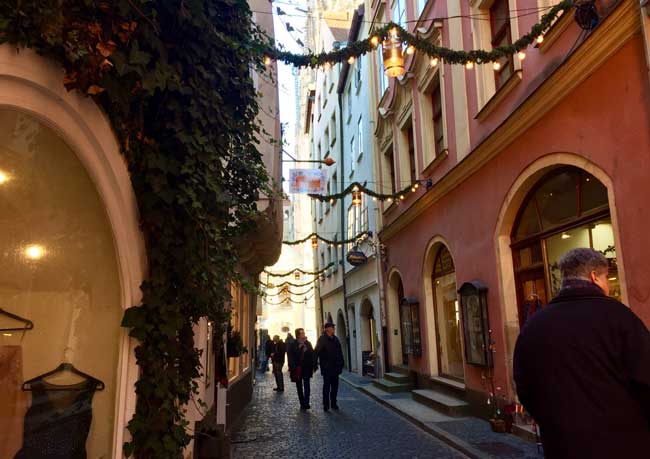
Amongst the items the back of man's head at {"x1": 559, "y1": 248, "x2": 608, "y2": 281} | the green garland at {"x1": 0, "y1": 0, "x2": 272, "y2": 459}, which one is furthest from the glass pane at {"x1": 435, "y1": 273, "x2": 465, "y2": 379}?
the back of man's head at {"x1": 559, "y1": 248, "x2": 608, "y2": 281}

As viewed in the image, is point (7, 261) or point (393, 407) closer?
point (7, 261)

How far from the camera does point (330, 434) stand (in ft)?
30.3

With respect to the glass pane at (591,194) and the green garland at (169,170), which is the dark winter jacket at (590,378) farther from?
the glass pane at (591,194)

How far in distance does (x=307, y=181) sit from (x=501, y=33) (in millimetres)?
7210

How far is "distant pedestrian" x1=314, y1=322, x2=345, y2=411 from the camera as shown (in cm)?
1203

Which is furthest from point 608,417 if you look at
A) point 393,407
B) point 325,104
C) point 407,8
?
point 325,104

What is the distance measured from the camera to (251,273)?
15344 mm

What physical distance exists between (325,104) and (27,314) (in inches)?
1204

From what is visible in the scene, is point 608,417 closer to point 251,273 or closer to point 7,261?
point 7,261

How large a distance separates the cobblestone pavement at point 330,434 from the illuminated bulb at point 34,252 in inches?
192

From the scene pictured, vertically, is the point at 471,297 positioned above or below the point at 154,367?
above

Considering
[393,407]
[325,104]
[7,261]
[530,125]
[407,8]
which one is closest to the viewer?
[7,261]

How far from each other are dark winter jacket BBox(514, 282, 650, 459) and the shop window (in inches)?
113

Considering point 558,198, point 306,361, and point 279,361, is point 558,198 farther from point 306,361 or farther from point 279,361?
point 279,361
